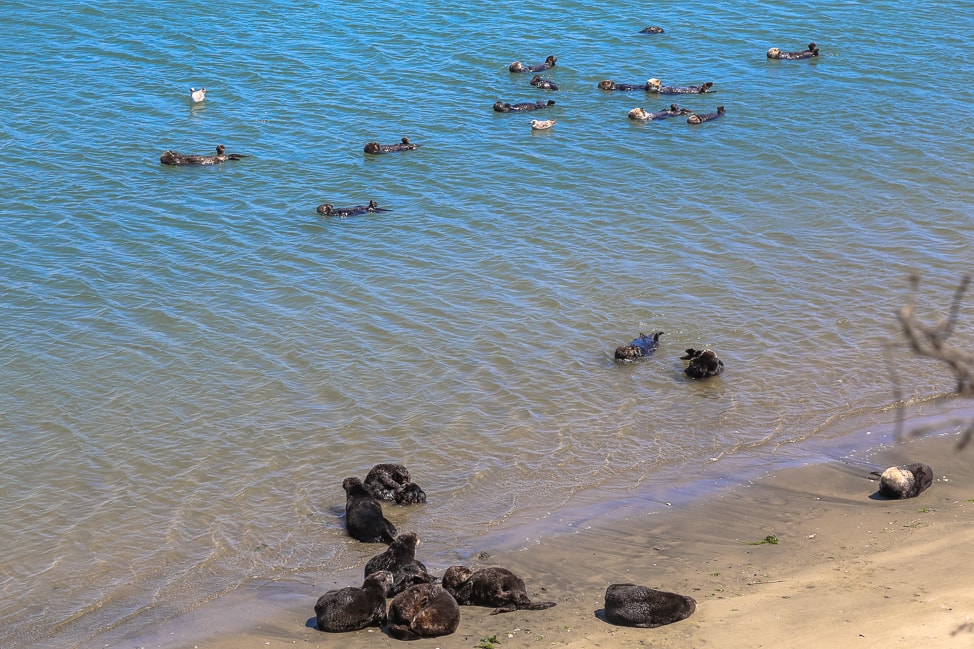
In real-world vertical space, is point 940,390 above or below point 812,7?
below

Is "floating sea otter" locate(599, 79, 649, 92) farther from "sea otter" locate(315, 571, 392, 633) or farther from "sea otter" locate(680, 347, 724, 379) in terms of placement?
"sea otter" locate(315, 571, 392, 633)

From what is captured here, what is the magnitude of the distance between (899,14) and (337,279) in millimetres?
21840

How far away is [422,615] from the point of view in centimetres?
892

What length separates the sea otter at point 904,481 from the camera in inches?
445

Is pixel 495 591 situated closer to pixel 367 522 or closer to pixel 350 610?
pixel 350 610

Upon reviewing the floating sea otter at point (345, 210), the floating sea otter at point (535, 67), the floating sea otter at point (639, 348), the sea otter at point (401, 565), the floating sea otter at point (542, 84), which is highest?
the floating sea otter at point (535, 67)

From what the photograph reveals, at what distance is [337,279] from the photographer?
56.7ft

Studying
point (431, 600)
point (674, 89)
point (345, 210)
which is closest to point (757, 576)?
point (431, 600)

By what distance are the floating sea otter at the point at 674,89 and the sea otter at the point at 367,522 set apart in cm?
1723

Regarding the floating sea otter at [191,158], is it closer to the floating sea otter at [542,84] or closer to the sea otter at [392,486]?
the floating sea otter at [542,84]

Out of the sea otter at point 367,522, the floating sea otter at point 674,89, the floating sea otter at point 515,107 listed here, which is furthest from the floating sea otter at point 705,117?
the sea otter at point 367,522

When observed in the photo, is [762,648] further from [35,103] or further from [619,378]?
[35,103]

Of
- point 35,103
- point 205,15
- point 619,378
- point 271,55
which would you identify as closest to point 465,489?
point 619,378

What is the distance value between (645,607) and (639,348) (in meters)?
6.31
